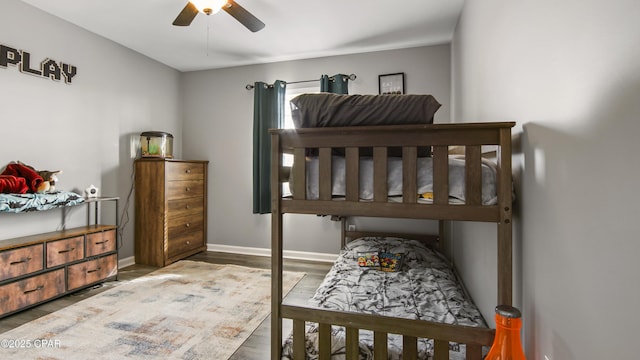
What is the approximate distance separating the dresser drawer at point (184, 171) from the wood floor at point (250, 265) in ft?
3.42

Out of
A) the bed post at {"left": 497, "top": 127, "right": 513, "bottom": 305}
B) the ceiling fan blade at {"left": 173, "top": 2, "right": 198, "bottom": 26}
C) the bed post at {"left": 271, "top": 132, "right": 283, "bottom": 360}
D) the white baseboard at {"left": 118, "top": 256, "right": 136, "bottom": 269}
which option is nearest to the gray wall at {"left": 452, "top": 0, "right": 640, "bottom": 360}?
the bed post at {"left": 497, "top": 127, "right": 513, "bottom": 305}

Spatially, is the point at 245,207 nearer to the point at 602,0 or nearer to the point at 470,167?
the point at 470,167

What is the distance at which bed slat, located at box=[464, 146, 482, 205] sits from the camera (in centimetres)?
111

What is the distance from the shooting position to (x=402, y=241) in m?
3.03

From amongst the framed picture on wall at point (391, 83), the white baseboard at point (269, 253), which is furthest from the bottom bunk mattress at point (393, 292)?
the framed picture on wall at point (391, 83)

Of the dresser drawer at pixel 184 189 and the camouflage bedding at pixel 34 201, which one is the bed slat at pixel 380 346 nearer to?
the camouflage bedding at pixel 34 201

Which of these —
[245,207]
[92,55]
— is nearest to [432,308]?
[245,207]

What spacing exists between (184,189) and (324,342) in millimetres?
3116

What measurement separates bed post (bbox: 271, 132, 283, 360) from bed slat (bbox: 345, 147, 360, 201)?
12.0 inches

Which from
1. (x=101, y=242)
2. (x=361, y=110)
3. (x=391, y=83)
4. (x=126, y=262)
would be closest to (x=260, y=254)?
(x=126, y=262)

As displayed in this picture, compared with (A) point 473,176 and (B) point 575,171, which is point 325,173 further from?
(B) point 575,171

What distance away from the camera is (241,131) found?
417cm

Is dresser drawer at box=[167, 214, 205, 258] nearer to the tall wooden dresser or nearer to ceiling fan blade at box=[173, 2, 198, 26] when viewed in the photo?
the tall wooden dresser

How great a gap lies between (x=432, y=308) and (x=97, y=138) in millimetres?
3587
